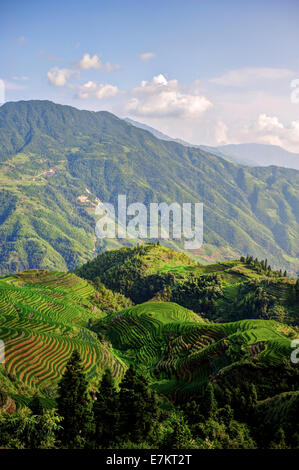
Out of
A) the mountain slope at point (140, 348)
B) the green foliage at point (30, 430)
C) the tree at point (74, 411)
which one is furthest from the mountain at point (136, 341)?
the green foliage at point (30, 430)

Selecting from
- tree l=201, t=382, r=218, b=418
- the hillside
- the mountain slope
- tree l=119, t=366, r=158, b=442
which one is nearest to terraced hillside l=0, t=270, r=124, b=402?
the mountain slope

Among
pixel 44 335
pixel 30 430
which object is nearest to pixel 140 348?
pixel 44 335

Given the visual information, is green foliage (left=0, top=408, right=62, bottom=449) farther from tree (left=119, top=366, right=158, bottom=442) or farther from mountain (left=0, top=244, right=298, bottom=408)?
mountain (left=0, top=244, right=298, bottom=408)

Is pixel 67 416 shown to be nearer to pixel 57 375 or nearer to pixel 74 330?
pixel 57 375

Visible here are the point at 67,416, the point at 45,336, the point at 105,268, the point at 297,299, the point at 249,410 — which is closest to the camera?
the point at 67,416

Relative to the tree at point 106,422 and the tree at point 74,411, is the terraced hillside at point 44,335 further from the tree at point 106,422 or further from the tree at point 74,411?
the tree at point 106,422
